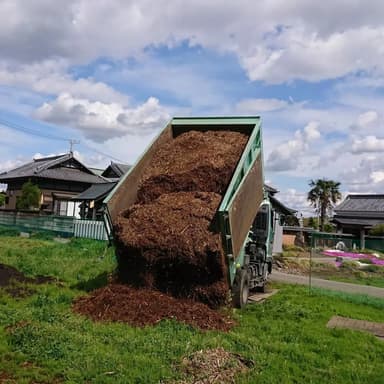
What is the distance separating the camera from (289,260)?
21641 mm

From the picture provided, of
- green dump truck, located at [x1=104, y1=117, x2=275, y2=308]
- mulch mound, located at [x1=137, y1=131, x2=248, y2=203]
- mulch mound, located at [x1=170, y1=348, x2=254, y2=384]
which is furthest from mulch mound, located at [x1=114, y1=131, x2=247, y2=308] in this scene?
mulch mound, located at [x1=170, y1=348, x2=254, y2=384]

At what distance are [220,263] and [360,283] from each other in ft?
26.5

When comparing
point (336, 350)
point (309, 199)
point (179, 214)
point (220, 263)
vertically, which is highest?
point (309, 199)

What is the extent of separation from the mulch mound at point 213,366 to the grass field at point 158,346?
122 mm

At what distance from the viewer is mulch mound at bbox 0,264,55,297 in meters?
9.11

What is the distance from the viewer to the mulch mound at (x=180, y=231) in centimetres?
763

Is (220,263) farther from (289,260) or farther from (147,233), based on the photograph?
(289,260)

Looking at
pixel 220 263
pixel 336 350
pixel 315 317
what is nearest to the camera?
pixel 336 350

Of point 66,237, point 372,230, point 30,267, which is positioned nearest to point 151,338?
point 30,267

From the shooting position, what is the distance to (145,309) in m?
7.21

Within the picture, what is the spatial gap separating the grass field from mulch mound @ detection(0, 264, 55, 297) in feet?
1.12

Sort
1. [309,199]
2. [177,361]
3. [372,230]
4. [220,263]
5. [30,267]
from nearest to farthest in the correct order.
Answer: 1. [177,361]
2. [220,263]
3. [30,267]
4. [372,230]
5. [309,199]

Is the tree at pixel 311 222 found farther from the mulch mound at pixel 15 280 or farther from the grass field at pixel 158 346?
the grass field at pixel 158 346

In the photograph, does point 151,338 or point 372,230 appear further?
point 372,230
